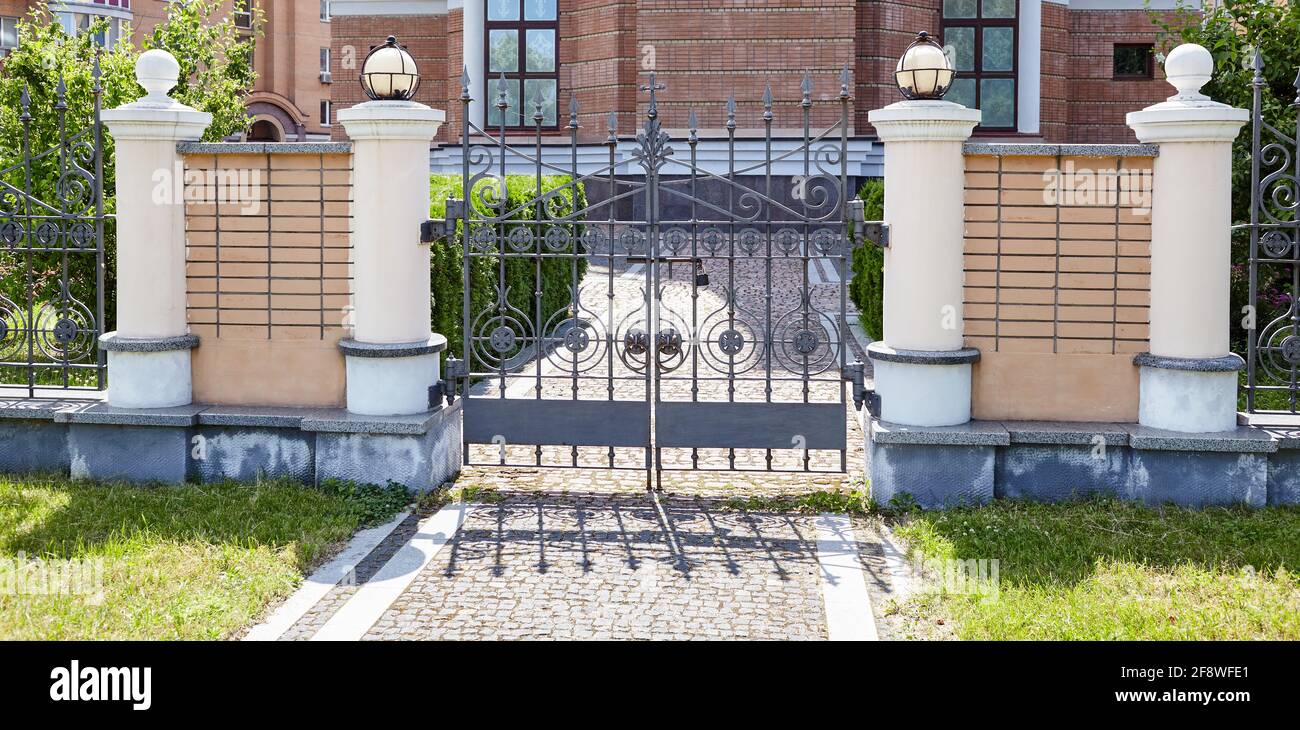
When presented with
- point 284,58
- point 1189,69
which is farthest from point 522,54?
point 284,58

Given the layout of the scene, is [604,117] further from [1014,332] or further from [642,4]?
[1014,332]

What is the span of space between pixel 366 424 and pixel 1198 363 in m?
4.70

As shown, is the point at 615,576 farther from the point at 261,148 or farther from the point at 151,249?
the point at 151,249

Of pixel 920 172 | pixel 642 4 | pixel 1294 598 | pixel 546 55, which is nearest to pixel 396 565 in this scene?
pixel 920 172

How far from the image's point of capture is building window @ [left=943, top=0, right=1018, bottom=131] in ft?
71.1

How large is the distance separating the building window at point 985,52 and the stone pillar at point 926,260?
50.6 ft

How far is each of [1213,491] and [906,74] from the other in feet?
9.47

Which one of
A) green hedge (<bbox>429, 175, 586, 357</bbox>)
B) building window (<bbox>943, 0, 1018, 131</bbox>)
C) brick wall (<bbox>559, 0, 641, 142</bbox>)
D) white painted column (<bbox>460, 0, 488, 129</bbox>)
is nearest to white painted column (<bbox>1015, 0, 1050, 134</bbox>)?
building window (<bbox>943, 0, 1018, 131</bbox>)

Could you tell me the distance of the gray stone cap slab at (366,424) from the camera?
7188mm

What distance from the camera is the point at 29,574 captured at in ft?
18.6

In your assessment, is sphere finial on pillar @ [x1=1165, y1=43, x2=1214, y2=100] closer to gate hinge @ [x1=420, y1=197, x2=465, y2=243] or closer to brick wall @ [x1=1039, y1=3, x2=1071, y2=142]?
gate hinge @ [x1=420, y1=197, x2=465, y2=243]

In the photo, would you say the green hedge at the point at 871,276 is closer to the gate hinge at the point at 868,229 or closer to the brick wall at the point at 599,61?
the gate hinge at the point at 868,229

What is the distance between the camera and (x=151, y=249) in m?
7.41

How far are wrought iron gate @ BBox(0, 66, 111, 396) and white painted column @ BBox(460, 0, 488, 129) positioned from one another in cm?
1008
